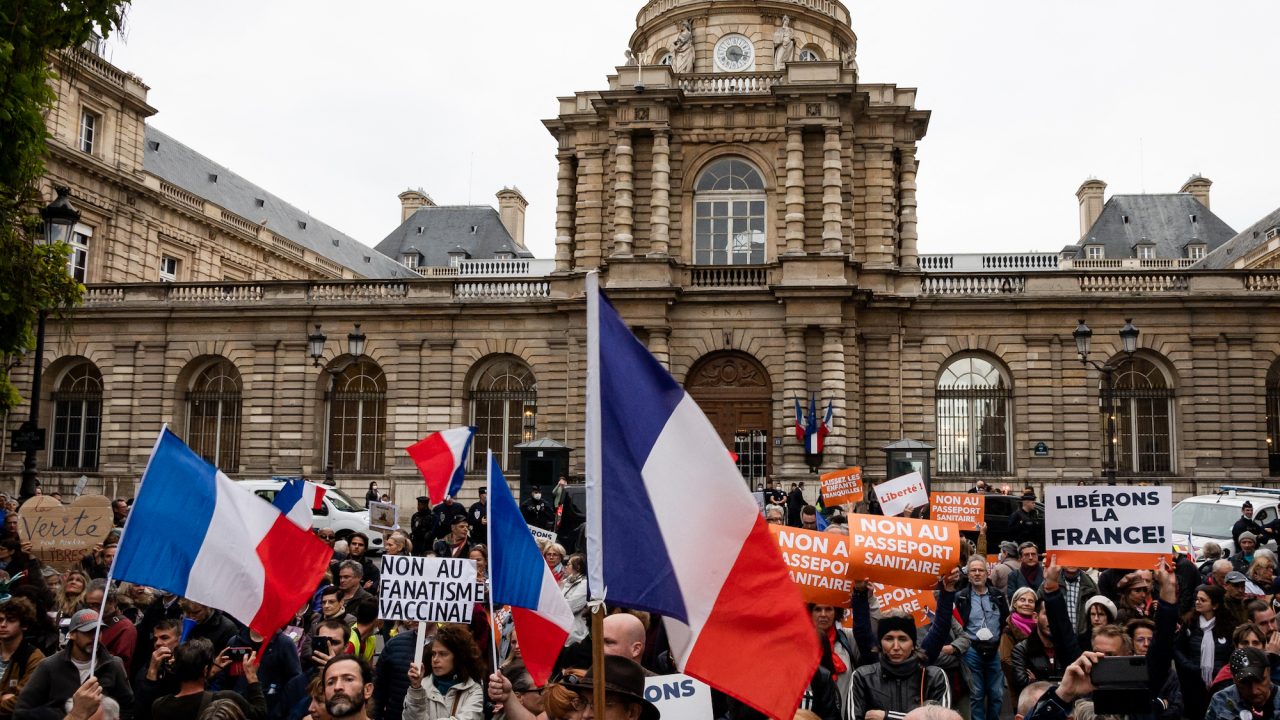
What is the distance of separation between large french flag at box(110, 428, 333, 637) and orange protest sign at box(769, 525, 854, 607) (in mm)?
3605

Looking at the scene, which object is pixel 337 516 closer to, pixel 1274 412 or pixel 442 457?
pixel 442 457

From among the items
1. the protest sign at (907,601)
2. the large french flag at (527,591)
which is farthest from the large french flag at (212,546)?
the protest sign at (907,601)

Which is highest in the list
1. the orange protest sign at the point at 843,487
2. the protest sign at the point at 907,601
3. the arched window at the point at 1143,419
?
the arched window at the point at 1143,419

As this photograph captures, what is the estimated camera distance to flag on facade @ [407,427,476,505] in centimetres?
1583

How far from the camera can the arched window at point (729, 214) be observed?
30.8m

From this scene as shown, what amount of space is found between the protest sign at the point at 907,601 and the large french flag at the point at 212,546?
16.1ft

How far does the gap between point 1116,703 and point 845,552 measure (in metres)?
3.14

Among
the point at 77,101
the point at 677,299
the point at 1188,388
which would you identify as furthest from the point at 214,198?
the point at 1188,388

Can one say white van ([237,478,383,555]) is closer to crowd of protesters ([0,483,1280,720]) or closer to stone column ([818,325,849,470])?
crowd of protesters ([0,483,1280,720])

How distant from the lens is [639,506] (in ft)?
16.4

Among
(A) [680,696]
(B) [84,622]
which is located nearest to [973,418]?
(A) [680,696]

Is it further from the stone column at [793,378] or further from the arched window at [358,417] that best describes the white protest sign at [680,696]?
the arched window at [358,417]

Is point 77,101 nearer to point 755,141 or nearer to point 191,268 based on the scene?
point 191,268

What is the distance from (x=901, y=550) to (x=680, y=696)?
2879mm
